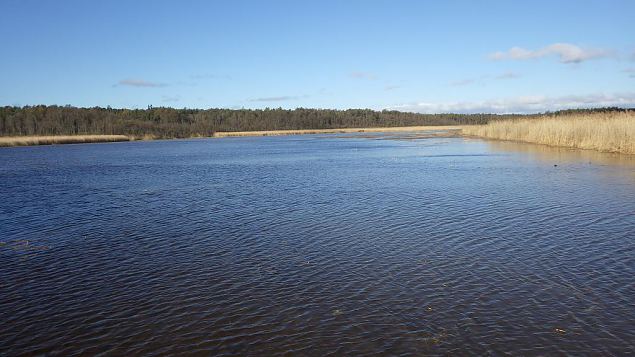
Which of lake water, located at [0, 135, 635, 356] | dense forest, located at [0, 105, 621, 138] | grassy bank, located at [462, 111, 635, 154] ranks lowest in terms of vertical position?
lake water, located at [0, 135, 635, 356]

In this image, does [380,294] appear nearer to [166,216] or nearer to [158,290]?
[158,290]

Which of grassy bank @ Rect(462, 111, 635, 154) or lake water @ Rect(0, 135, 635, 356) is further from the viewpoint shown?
grassy bank @ Rect(462, 111, 635, 154)

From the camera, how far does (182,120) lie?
129 metres

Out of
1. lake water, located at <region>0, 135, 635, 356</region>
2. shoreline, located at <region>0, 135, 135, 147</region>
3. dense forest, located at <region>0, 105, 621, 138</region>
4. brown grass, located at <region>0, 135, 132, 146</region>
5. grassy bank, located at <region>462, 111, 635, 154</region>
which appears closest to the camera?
lake water, located at <region>0, 135, 635, 356</region>

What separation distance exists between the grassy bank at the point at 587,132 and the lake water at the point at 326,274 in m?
A: 13.0

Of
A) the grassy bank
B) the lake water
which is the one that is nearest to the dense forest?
the grassy bank

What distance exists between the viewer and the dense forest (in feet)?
290

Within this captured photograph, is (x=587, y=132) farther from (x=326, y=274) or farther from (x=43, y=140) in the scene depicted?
(x=43, y=140)

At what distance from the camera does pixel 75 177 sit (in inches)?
854

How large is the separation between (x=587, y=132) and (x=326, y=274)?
27.1m

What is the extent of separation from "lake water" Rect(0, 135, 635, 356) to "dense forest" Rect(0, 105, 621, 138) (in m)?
46.6

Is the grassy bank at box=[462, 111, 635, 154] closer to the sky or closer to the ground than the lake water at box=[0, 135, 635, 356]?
closer to the sky

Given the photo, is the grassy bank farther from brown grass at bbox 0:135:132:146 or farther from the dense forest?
brown grass at bbox 0:135:132:146

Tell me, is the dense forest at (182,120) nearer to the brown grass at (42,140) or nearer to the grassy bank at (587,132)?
the brown grass at (42,140)
